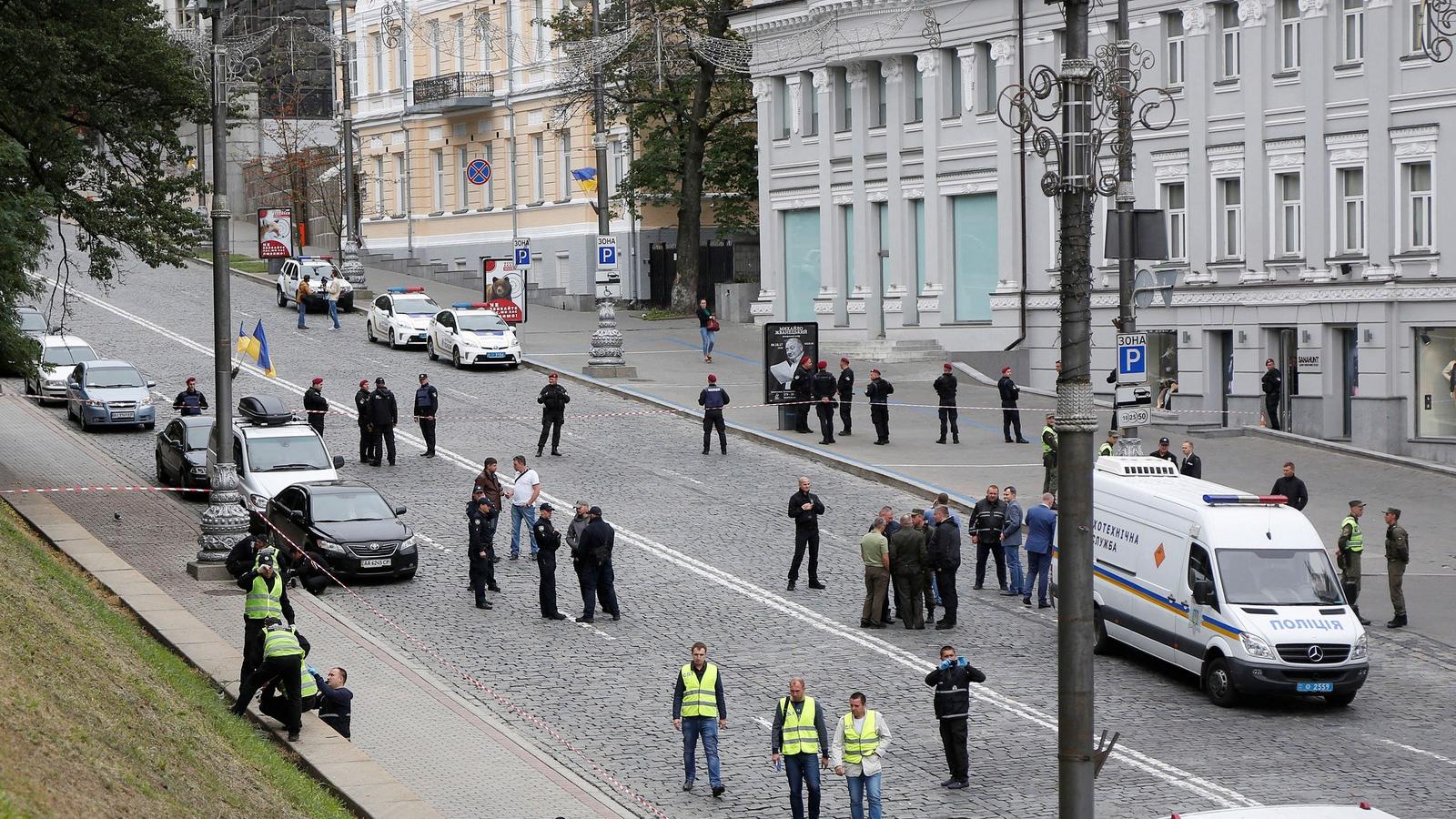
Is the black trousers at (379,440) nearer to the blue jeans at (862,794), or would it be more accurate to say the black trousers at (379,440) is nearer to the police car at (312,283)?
the blue jeans at (862,794)

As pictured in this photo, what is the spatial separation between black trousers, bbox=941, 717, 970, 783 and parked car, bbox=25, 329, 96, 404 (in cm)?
2871

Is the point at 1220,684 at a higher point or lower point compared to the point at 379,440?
lower

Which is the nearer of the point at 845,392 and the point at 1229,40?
the point at 845,392

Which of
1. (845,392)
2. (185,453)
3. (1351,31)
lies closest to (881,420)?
(845,392)

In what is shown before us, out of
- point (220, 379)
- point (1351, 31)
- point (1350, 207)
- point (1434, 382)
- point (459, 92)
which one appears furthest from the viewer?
point (459, 92)

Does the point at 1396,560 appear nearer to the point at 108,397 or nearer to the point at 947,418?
the point at 947,418

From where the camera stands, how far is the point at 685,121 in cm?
5891

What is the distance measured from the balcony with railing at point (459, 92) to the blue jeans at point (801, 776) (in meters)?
55.1

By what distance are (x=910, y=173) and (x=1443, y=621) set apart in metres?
27.2

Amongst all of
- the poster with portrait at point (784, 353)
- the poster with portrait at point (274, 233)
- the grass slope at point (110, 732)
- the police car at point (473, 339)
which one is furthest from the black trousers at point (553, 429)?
the poster with portrait at point (274, 233)

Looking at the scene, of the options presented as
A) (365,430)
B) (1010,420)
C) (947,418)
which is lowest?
(1010,420)

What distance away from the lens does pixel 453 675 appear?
2028 centimetres

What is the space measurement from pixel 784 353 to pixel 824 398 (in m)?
1.90

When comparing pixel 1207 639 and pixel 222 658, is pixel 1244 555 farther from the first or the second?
pixel 222 658
